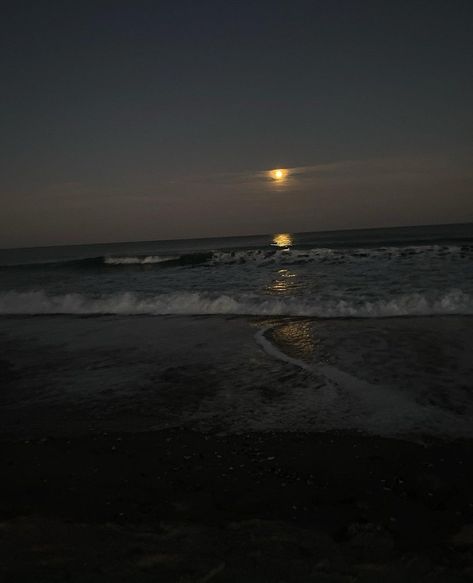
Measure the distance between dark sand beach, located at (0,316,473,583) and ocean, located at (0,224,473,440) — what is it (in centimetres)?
4

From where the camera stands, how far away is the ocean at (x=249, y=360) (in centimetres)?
500

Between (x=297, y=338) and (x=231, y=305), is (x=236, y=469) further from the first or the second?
(x=231, y=305)

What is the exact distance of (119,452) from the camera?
426cm

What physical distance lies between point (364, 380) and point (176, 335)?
5.00 m

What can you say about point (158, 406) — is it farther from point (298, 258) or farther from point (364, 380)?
point (298, 258)

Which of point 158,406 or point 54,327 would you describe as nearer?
point 158,406

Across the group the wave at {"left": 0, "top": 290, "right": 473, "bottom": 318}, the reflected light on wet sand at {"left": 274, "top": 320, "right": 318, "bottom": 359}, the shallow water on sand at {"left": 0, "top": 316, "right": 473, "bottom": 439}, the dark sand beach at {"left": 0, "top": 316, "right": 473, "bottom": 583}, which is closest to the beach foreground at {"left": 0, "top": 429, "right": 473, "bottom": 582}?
the dark sand beach at {"left": 0, "top": 316, "right": 473, "bottom": 583}

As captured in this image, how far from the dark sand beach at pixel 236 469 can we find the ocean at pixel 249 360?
0.14ft

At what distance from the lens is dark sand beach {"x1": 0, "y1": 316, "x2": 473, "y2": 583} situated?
260cm

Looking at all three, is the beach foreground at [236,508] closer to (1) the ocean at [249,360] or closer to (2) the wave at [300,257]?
(1) the ocean at [249,360]

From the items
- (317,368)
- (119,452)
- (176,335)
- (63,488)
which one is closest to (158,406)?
(119,452)

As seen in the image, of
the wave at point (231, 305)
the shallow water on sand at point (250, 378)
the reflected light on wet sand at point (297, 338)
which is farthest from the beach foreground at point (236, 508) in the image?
the wave at point (231, 305)

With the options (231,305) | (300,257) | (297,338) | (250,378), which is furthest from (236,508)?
(300,257)

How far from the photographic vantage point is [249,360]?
732 centimetres
